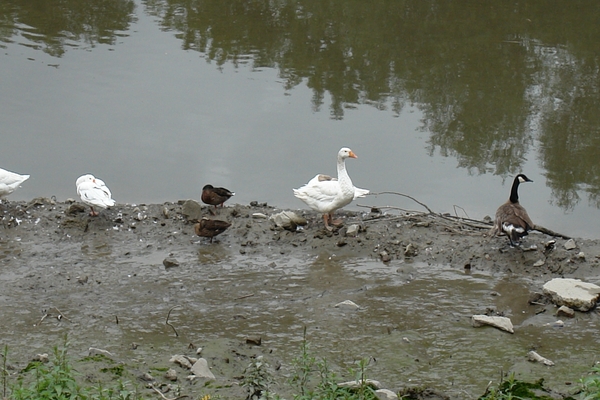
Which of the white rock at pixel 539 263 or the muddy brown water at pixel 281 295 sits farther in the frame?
the white rock at pixel 539 263

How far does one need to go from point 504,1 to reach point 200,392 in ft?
48.1

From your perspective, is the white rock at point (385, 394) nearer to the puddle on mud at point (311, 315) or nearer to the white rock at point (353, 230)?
the puddle on mud at point (311, 315)

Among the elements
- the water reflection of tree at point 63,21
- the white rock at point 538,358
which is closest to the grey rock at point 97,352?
the white rock at point 538,358

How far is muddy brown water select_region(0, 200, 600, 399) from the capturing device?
19.9 feet

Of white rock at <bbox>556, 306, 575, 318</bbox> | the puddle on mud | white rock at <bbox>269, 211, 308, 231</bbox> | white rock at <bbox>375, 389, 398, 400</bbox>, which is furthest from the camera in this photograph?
white rock at <bbox>269, 211, 308, 231</bbox>

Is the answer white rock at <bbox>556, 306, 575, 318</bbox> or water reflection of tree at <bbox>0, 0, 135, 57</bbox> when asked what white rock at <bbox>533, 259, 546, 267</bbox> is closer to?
white rock at <bbox>556, 306, 575, 318</bbox>

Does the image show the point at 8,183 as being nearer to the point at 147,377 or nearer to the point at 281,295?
the point at 281,295

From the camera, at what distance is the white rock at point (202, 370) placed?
5.53 metres

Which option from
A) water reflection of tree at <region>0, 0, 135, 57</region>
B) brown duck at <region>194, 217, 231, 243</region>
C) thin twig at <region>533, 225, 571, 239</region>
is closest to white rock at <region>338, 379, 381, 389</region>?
brown duck at <region>194, 217, 231, 243</region>

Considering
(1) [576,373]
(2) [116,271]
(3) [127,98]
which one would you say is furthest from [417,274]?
(3) [127,98]

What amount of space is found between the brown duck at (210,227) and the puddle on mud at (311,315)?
187 millimetres

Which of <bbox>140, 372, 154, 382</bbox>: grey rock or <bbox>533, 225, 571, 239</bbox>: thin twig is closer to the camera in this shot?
<bbox>140, 372, 154, 382</bbox>: grey rock

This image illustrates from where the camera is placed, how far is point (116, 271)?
8.15m

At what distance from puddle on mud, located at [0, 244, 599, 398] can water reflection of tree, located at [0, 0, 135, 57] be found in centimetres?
779
